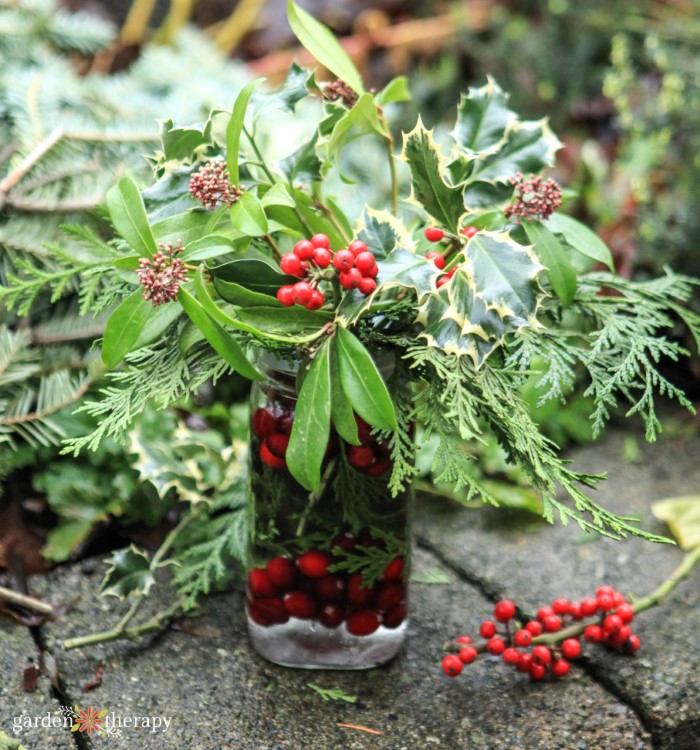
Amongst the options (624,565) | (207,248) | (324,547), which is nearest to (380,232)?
(207,248)

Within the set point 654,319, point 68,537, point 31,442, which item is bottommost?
point 68,537

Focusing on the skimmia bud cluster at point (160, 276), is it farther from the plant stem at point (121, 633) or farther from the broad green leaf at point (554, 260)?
the plant stem at point (121, 633)

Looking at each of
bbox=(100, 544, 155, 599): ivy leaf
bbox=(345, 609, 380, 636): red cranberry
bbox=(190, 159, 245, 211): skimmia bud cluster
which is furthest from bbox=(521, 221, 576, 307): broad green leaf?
bbox=(100, 544, 155, 599): ivy leaf

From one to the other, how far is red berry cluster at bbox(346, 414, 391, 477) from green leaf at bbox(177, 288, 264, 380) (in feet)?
0.48

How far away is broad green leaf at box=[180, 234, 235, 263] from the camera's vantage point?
2.34 feet

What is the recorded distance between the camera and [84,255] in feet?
3.95

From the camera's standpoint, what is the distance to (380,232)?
2.54 ft

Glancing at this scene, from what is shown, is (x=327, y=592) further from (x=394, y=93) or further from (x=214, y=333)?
(x=394, y=93)

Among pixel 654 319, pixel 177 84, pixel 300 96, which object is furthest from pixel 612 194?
pixel 300 96

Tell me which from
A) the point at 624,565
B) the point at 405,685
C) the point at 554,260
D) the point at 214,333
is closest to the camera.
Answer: the point at 214,333

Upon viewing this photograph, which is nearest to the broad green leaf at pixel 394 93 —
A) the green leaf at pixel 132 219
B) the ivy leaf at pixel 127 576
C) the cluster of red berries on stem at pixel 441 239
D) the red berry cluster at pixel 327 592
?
the cluster of red berries on stem at pixel 441 239

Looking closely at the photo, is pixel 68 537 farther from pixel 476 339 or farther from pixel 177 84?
pixel 177 84

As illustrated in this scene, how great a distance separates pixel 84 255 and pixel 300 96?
20.0 inches

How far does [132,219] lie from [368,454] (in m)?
0.30
